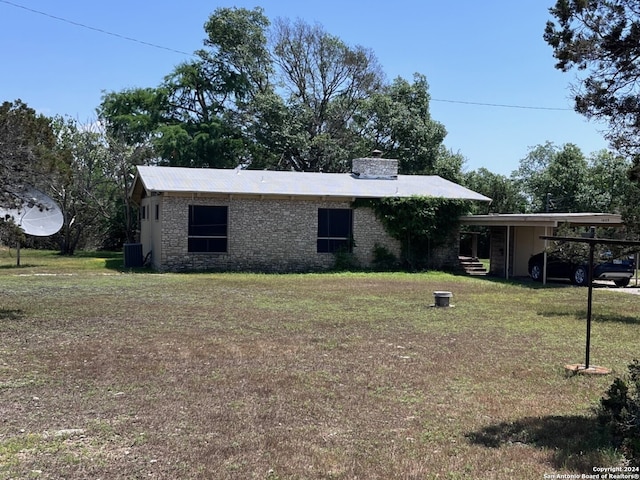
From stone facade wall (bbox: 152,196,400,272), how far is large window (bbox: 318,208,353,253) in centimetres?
19

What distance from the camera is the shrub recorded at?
12.8 ft

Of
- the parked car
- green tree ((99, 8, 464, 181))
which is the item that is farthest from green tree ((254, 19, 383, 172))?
the parked car

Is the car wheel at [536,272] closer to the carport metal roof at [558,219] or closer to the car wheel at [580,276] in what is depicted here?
the car wheel at [580,276]

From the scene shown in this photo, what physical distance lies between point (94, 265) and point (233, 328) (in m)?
15.6

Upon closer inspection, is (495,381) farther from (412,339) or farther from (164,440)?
(164,440)

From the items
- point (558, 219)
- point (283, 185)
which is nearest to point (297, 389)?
point (558, 219)

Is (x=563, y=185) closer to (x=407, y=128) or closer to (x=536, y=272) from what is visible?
(x=407, y=128)

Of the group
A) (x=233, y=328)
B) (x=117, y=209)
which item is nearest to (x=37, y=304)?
(x=233, y=328)

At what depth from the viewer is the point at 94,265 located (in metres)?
23.6

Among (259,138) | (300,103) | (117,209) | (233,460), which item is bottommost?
(233,460)

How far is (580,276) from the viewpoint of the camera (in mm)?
19688

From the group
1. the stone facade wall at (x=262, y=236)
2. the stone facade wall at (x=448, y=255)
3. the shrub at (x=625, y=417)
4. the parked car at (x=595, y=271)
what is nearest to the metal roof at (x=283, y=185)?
the stone facade wall at (x=262, y=236)

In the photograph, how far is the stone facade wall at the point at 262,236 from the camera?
21125 mm

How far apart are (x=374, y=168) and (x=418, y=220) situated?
4346mm
